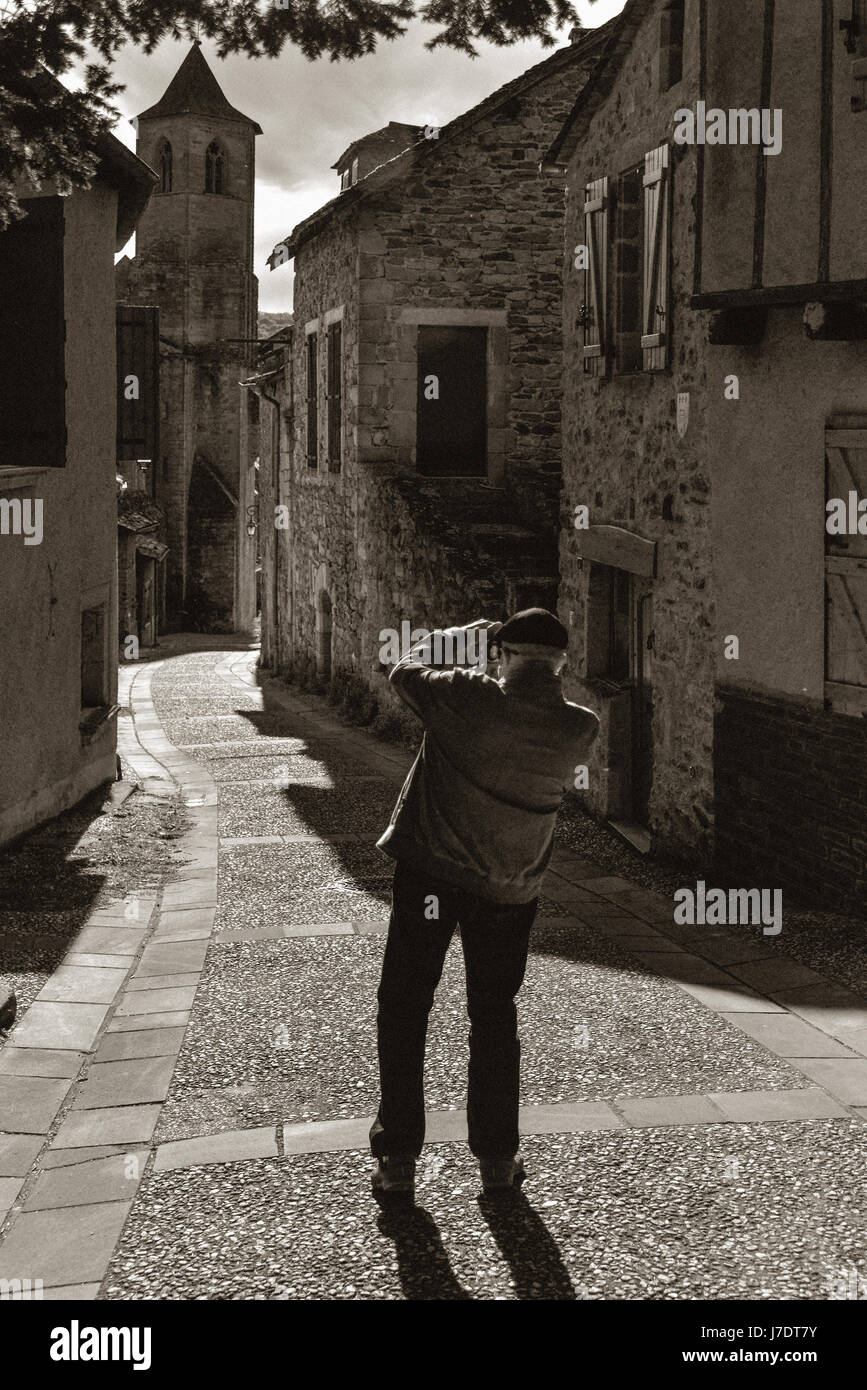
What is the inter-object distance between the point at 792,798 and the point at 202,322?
42134 millimetres

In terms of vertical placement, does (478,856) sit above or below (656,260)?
below

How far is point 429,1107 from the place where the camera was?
486 centimetres

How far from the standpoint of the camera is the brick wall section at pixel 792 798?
299 inches

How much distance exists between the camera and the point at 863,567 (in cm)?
746

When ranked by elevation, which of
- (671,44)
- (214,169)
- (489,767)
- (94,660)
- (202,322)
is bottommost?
(94,660)

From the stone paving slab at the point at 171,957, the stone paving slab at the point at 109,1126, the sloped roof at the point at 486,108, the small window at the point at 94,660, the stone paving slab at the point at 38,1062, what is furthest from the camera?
the sloped roof at the point at 486,108

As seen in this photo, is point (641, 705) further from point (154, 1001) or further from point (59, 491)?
point (154, 1001)

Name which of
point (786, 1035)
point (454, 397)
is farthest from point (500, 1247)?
point (454, 397)

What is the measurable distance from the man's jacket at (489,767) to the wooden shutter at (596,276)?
7.02m

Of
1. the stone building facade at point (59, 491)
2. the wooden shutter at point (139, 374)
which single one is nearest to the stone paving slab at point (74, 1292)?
the stone building facade at point (59, 491)

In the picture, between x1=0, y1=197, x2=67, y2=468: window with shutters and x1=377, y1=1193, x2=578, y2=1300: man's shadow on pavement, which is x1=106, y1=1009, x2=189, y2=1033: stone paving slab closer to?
x1=377, y1=1193, x2=578, y2=1300: man's shadow on pavement

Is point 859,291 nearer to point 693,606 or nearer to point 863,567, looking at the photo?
point 863,567

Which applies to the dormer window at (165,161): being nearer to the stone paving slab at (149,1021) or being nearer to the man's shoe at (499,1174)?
the stone paving slab at (149,1021)

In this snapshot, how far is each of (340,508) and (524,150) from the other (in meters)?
4.97
